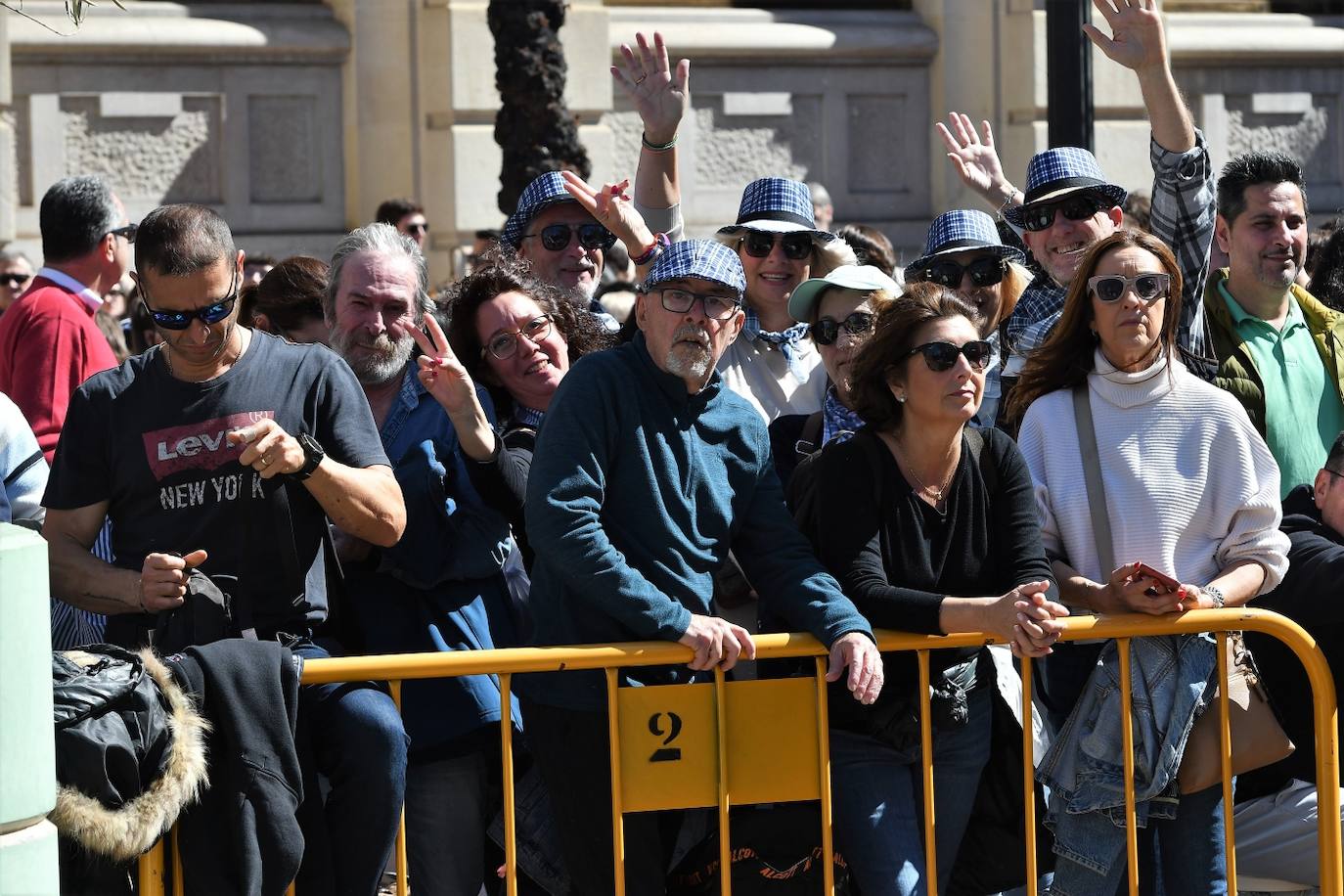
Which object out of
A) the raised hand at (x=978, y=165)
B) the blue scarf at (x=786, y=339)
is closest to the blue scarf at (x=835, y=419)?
the blue scarf at (x=786, y=339)

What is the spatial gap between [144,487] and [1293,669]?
2741 mm

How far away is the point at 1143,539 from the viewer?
4316mm

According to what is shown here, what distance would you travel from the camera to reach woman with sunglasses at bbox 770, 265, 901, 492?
486cm

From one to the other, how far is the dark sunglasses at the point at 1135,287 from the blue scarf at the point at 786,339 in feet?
3.39

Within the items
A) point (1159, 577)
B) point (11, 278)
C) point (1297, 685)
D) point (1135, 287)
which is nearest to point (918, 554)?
point (1159, 577)

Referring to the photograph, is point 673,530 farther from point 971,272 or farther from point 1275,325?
point 1275,325

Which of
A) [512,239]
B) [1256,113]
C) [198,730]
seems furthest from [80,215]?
[1256,113]

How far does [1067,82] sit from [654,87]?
5.62ft

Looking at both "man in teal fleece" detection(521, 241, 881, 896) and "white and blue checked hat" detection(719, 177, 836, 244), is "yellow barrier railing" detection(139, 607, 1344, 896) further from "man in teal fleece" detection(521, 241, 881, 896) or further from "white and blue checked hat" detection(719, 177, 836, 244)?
"white and blue checked hat" detection(719, 177, 836, 244)

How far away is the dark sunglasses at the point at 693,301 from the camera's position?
418 centimetres

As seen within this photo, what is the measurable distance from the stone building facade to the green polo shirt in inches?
324

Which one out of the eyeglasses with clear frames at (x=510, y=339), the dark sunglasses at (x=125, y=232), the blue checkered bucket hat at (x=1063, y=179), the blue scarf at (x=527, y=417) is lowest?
the blue scarf at (x=527, y=417)

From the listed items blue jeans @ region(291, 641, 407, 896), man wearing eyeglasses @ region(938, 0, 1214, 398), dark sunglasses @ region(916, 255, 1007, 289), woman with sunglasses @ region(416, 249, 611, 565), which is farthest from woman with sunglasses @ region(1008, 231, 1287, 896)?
blue jeans @ region(291, 641, 407, 896)

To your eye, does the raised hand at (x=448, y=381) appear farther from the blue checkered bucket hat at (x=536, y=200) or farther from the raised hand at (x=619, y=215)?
the blue checkered bucket hat at (x=536, y=200)
